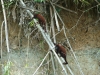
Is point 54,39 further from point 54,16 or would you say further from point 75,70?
point 75,70

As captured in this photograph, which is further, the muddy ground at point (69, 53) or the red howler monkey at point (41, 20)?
the muddy ground at point (69, 53)

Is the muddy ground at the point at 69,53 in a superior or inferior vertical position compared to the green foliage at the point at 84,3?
inferior

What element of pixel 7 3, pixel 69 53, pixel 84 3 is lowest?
pixel 69 53

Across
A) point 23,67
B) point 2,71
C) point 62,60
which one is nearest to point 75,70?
point 62,60

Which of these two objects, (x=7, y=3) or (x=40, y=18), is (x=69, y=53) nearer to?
(x=40, y=18)

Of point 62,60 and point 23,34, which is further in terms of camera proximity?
point 23,34

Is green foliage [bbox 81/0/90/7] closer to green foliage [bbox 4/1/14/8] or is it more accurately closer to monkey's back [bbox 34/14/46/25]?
monkey's back [bbox 34/14/46/25]

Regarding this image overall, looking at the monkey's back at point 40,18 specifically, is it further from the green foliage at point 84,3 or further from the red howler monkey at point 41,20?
the green foliage at point 84,3

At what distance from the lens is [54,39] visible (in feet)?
5.31

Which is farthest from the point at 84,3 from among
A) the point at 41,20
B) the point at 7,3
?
the point at 7,3

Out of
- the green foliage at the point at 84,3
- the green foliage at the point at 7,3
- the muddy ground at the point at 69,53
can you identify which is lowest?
the muddy ground at the point at 69,53

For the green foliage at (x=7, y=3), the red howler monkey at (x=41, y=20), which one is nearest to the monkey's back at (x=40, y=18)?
the red howler monkey at (x=41, y=20)

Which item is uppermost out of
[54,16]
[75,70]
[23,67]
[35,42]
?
[54,16]

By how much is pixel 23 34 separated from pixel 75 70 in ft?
1.26
